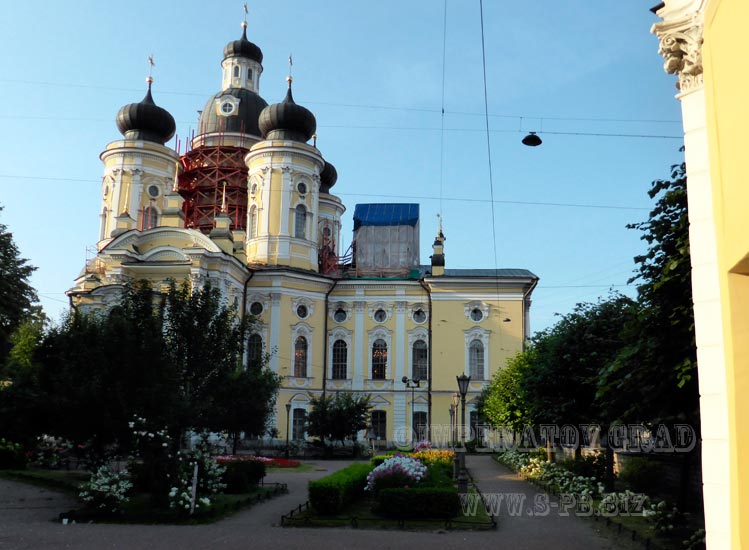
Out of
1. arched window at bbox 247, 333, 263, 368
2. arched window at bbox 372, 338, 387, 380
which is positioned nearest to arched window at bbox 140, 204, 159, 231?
arched window at bbox 247, 333, 263, 368

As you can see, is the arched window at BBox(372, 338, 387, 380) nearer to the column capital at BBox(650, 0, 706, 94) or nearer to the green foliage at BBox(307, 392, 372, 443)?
the green foliage at BBox(307, 392, 372, 443)

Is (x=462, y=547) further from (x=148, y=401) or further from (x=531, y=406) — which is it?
(x=531, y=406)

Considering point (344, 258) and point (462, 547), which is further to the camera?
point (344, 258)

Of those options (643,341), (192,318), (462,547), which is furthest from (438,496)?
(192,318)

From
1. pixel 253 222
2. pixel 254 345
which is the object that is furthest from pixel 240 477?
pixel 253 222

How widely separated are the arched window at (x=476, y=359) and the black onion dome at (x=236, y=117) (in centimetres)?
2268

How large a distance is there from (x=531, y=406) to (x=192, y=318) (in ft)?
38.5

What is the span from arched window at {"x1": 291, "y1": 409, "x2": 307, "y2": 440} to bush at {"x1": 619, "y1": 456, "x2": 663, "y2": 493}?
27.8m

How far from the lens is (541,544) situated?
13.9 metres

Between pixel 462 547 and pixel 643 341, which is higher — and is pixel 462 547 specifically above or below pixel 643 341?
below

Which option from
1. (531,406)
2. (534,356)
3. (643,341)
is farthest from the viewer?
(534,356)

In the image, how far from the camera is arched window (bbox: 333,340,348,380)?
48.0 meters

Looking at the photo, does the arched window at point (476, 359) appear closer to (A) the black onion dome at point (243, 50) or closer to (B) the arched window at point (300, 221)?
(B) the arched window at point (300, 221)

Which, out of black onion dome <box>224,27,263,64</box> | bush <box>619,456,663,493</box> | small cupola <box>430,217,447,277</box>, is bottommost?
bush <box>619,456,663,493</box>
